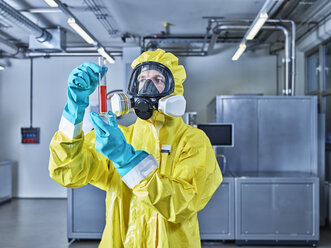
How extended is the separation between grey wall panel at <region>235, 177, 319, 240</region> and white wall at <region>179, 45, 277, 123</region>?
2633 millimetres

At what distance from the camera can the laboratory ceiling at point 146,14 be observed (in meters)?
4.47

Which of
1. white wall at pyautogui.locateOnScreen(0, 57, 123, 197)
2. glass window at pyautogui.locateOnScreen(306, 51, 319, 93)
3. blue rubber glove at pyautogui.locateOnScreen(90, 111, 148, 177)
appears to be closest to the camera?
blue rubber glove at pyautogui.locateOnScreen(90, 111, 148, 177)

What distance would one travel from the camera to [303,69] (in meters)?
6.22

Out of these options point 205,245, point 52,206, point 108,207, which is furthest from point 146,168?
point 52,206

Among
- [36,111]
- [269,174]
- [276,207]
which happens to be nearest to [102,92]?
[276,207]

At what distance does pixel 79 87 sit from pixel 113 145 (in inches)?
10.3

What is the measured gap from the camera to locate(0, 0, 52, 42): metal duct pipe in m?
3.93

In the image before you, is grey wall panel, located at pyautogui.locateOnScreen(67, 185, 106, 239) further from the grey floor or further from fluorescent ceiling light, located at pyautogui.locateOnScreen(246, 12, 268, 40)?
fluorescent ceiling light, located at pyautogui.locateOnScreen(246, 12, 268, 40)

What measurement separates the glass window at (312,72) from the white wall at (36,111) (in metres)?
3.89

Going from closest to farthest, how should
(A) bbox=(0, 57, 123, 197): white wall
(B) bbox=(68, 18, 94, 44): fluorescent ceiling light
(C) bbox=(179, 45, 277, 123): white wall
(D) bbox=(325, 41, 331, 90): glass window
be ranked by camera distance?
(B) bbox=(68, 18, 94, 44): fluorescent ceiling light, (D) bbox=(325, 41, 331, 90): glass window, (C) bbox=(179, 45, 277, 123): white wall, (A) bbox=(0, 57, 123, 197): white wall

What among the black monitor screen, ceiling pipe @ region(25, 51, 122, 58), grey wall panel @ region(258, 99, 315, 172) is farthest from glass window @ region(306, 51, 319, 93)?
ceiling pipe @ region(25, 51, 122, 58)

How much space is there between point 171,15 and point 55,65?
2940mm

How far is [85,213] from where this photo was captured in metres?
3.85

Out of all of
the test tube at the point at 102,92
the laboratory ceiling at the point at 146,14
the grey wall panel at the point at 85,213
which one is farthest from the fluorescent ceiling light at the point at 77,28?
the test tube at the point at 102,92
